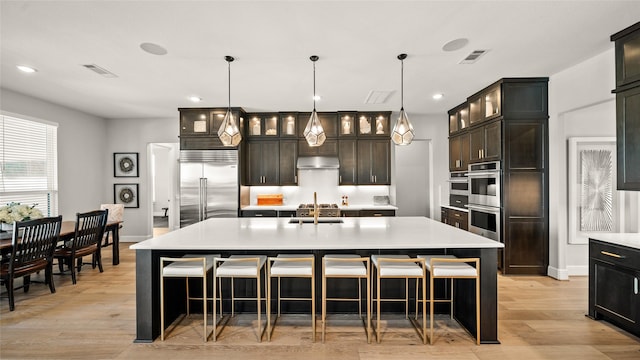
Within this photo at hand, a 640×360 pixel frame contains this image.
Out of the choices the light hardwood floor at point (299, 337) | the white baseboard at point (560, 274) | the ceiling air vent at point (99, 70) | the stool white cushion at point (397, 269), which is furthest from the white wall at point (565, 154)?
the ceiling air vent at point (99, 70)

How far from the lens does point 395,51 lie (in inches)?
128

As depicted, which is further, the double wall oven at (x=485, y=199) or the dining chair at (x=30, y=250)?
the double wall oven at (x=485, y=199)

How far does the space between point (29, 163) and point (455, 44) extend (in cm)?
633

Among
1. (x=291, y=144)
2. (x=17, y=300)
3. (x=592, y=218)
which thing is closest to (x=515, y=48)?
(x=592, y=218)

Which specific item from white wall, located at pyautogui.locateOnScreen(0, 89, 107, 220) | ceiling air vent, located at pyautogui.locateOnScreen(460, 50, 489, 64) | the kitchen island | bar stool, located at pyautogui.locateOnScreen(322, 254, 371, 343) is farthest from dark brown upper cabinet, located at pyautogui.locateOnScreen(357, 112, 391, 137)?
white wall, located at pyautogui.locateOnScreen(0, 89, 107, 220)

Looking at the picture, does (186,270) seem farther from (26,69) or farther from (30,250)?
(26,69)

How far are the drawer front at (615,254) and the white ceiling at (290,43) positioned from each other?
1949 mm

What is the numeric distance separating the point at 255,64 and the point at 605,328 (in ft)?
14.2

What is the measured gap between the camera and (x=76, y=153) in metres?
5.88

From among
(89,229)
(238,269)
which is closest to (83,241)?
(89,229)

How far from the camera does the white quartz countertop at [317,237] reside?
2.44 meters

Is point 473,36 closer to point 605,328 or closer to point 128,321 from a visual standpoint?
point 605,328

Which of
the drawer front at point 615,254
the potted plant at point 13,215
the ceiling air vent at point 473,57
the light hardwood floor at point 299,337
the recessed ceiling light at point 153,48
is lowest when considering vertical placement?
the light hardwood floor at point 299,337

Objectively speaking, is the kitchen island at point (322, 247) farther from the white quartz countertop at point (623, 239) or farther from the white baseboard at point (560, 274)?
the white baseboard at point (560, 274)
